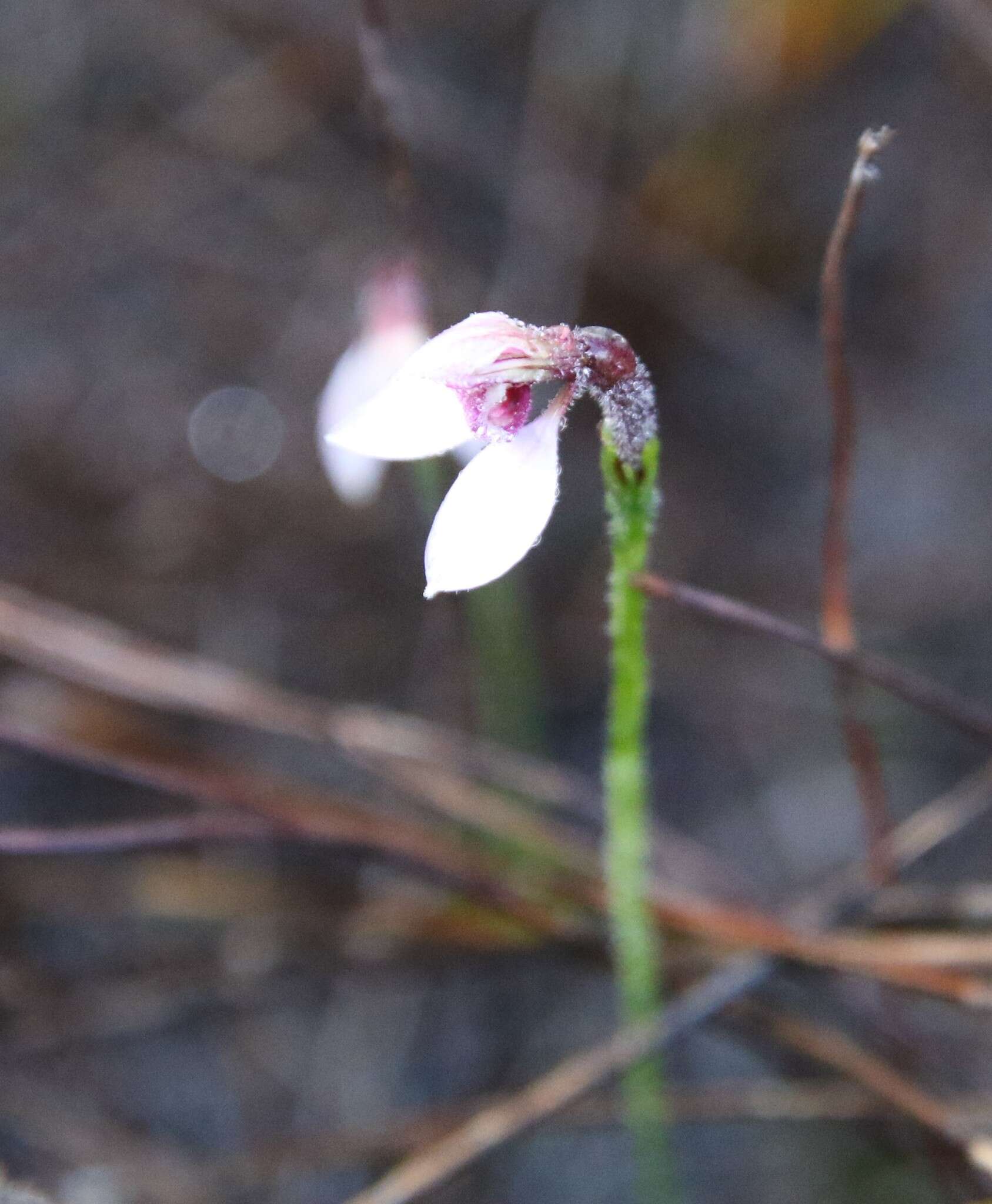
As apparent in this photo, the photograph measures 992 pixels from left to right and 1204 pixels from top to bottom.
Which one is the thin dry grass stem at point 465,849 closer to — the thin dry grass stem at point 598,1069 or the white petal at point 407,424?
the thin dry grass stem at point 598,1069

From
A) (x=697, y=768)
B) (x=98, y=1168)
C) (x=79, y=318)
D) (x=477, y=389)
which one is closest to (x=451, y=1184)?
(x=98, y=1168)

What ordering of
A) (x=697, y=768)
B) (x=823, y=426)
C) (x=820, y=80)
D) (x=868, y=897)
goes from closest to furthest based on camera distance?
(x=868, y=897)
(x=697, y=768)
(x=823, y=426)
(x=820, y=80)

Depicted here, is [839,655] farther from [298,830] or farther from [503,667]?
[503,667]

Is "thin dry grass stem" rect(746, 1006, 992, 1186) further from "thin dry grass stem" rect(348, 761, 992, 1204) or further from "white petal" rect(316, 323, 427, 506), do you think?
"white petal" rect(316, 323, 427, 506)

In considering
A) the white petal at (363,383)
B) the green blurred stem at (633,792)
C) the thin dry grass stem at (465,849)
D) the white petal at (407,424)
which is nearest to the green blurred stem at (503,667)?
the thin dry grass stem at (465,849)

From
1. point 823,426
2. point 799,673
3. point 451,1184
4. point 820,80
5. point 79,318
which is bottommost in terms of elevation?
point 451,1184

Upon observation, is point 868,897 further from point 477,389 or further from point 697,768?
point 477,389

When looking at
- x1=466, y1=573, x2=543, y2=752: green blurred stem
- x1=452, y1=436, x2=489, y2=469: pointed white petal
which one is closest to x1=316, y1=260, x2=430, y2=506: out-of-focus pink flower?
x1=452, y1=436, x2=489, y2=469: pointed white petal

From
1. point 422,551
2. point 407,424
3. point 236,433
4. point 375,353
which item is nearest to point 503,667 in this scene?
point 422,551
